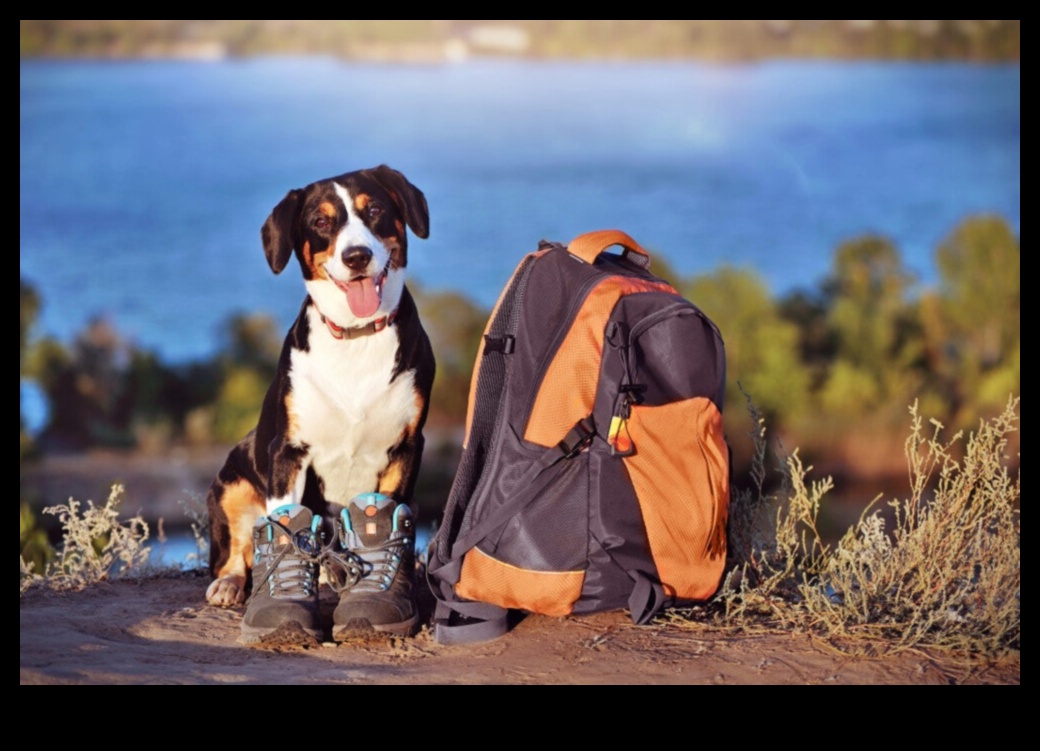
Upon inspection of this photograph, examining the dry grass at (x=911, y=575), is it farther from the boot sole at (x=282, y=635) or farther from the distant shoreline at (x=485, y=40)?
the distant shoreline at (x=485, y=40)

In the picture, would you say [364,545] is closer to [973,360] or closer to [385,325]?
[385,325]

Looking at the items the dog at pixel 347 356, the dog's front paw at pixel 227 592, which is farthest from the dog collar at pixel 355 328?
the dog's front paw at pixel 227 592

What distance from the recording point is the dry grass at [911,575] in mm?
3516

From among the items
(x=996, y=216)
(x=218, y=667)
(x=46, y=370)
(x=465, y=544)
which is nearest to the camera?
(x=218, y=667)

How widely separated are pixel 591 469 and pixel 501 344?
45 centimetres

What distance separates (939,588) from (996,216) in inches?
302

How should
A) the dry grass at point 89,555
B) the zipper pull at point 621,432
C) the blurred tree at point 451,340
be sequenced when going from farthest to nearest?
1. the blurred tree at point 451,340
2. the dry grass at point 89,555
3. the zipper pull at point 621,432

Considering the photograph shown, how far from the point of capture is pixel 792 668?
10.9 ft

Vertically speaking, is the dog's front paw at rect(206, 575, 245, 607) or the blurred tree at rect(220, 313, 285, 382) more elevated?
the blurred tree at rect(220, 313, 285, 382)

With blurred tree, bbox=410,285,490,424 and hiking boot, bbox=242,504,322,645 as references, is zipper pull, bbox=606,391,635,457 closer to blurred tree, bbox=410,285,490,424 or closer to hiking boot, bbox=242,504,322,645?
hiking boot, bbox=242,504,322,645

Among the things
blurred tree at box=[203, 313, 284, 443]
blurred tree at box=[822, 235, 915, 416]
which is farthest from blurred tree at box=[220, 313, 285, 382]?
blurred tree at box=[822, 235, 915, 416]

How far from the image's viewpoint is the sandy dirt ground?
10.5 feet

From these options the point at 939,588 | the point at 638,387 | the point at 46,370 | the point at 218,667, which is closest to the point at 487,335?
the point at 638,387

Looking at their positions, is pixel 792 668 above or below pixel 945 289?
below
